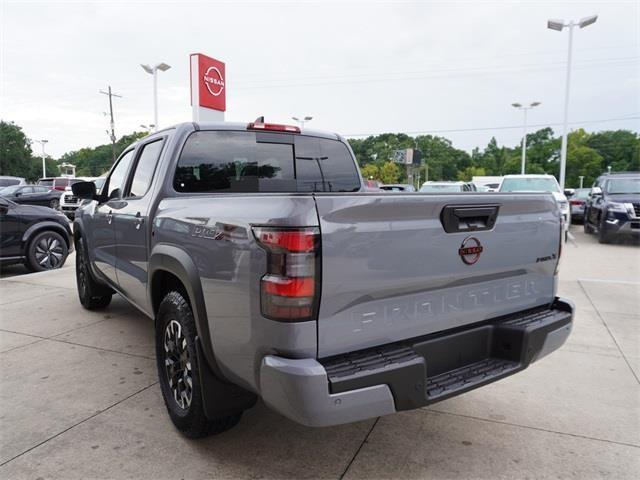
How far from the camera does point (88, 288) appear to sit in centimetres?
542

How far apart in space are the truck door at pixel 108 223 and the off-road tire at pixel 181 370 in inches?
56.1

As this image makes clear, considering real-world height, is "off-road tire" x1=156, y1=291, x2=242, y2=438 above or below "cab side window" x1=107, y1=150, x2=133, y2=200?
below

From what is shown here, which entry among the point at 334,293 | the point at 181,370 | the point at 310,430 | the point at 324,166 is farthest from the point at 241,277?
the point at 324,166

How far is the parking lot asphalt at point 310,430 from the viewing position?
8.35 ft

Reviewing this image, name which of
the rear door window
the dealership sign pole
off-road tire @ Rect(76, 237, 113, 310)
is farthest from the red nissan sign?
the rear door window

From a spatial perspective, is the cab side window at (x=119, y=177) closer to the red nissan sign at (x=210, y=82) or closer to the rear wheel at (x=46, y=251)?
the rear wheel at (x=46, y=251)

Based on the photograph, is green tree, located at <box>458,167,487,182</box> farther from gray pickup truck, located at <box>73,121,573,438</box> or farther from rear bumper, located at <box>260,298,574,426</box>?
rear bumper, located at <box>260,298,574,426</box>

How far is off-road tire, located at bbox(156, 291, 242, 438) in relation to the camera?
256 centimetres

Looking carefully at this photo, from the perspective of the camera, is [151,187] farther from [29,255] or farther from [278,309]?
[29,255]

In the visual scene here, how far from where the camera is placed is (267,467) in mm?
2537

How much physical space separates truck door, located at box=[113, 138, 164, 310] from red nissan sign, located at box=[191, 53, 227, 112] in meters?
12.1

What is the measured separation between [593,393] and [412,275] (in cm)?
226

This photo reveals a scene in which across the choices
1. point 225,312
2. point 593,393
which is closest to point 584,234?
point 593,393

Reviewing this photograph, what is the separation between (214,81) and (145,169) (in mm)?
13155
